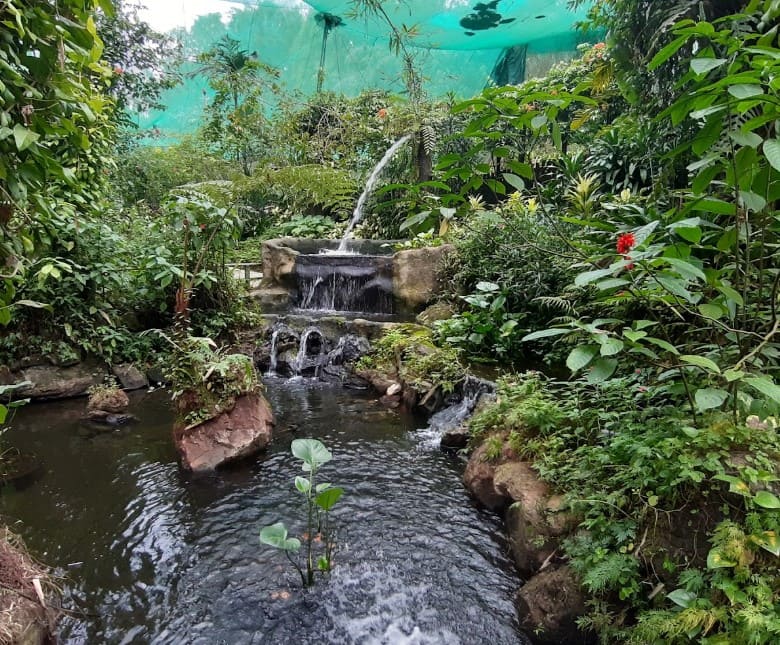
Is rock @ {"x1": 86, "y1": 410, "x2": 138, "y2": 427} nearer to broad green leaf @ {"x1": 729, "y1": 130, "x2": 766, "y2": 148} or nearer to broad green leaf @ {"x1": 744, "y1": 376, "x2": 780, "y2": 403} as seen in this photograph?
broad green leaf @ {"x1": 744, "y1": 376, "x2": 780, "y2": 403}

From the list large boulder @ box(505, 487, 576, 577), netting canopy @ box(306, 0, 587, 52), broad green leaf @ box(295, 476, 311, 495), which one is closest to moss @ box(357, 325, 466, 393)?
large boulder @ box(505, 487, 576, 577)

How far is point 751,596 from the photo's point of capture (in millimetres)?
1687

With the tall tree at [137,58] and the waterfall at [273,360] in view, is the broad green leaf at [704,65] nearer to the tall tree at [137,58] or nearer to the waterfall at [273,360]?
the waterfall at [273,360]

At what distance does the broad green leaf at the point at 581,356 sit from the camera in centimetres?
161

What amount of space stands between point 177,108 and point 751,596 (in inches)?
602

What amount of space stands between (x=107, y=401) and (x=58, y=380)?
1.05 metres

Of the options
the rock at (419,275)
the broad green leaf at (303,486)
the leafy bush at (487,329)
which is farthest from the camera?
the rock at (419,275)

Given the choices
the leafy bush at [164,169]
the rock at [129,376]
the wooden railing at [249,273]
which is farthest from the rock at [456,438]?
the leafy bush at [164,169]

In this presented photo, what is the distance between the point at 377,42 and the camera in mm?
11438

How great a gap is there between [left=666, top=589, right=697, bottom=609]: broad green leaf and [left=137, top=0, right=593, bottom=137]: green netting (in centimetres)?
1030

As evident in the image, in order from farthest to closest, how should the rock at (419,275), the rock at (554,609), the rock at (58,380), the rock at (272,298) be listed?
the rock at (272,298), the rock at (419,275), the rock at (58,380), the rock at (554,609)

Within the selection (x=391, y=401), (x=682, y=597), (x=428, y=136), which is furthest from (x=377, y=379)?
(x=428, y=136)

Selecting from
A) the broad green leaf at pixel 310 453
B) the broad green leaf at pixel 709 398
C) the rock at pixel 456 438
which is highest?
the broad green leaf at pixel 709 398

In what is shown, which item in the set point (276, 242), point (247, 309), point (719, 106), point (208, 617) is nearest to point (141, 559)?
point (208, 617)
